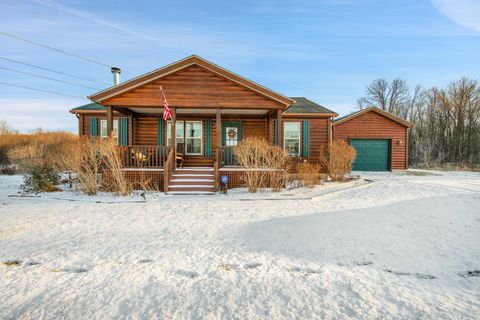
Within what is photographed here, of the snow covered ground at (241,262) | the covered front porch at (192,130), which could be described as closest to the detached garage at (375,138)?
the covered front porch at (192,130)

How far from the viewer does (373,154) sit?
18.0 metres

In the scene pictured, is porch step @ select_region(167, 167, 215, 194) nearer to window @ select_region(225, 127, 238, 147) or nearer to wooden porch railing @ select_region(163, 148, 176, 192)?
wooden porch railing @ select_region(163, 148, 176, 192)

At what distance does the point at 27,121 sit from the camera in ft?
108

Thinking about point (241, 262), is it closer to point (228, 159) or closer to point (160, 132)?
point (228, 159)

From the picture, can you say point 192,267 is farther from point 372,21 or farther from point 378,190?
point 372,21

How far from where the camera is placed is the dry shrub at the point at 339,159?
1184 cm

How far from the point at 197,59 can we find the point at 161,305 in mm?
9633

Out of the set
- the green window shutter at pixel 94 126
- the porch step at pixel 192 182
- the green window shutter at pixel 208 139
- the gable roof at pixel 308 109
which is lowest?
the porch step at pixel 192 182

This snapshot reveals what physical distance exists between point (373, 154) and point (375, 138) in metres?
1.10

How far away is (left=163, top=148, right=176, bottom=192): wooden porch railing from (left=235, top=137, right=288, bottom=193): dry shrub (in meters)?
2.67

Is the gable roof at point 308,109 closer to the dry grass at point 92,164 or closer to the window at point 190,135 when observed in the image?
the window at point 190,135

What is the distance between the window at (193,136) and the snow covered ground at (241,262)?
20.6ft

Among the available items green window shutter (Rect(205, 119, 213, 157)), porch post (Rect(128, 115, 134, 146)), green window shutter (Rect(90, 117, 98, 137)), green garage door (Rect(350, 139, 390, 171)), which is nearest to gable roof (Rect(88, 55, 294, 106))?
porch post (Rect(128, 115, 134, 146))

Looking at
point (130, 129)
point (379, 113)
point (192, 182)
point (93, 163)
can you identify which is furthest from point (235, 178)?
point (379, 113)
